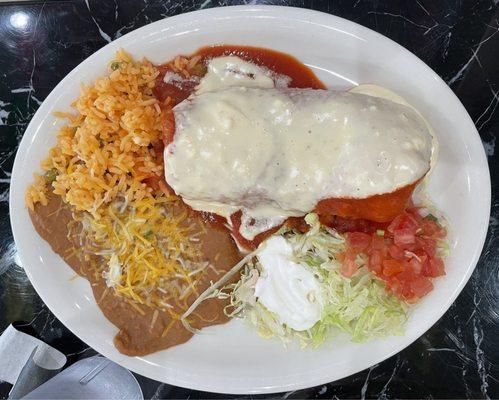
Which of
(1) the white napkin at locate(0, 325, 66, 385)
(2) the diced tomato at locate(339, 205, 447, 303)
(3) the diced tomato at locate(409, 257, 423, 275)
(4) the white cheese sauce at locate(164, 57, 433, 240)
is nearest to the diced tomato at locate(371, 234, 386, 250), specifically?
(2) the diced tomato at locate(339, 205, 447, 303)

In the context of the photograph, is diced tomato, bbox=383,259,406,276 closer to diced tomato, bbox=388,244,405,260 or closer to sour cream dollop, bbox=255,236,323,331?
diced tomato, bbox=388,244,405,260

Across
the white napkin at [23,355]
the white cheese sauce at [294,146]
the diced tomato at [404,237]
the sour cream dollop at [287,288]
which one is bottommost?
the white napkin at [23,355]

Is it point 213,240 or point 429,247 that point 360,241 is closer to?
point 429,247

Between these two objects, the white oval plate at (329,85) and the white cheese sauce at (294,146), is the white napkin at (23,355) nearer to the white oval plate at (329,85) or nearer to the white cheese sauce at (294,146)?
the white oval plate at (329,85)

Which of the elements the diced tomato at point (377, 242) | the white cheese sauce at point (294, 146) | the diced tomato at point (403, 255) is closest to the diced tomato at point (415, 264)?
the diced tomato at point (403, 255)

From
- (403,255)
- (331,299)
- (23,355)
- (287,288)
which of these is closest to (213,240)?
(287,288)

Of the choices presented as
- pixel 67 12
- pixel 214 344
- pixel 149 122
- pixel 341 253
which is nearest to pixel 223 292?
pixel 214 344
